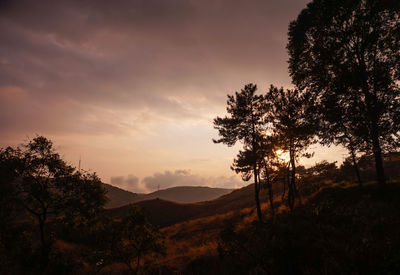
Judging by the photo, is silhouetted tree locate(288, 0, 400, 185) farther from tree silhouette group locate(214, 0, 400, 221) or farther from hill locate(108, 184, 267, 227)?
hill locate(108, 184, 267, 227)

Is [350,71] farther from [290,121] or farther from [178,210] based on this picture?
[178,210]

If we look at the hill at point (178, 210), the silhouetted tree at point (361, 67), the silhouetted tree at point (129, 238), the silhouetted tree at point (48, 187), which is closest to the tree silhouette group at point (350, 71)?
the silhouetted tree at point (361, 67)

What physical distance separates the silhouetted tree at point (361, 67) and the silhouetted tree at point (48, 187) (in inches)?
872

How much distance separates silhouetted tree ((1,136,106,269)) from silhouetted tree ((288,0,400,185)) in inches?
872

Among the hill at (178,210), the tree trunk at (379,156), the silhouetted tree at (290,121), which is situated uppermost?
the silhouetted tree at (290,121)

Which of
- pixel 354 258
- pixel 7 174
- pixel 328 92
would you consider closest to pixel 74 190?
pixel 7 174

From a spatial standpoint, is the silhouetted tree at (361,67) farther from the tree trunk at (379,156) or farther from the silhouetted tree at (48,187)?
the silhouetted tree at (48,187)

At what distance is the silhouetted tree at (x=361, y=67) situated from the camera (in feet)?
48.2

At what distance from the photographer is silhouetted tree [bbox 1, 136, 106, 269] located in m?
18.5

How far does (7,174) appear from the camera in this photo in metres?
17.4

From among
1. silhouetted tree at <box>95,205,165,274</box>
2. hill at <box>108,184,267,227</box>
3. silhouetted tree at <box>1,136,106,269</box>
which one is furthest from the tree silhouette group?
hill at <box>108,184,267,227</box>

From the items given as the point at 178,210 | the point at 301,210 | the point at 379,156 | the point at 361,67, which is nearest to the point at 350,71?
the point at 361,67

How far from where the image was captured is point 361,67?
15.4 m

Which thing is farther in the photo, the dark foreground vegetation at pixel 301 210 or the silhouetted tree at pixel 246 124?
the silhouetted tree at pixel 246 124
